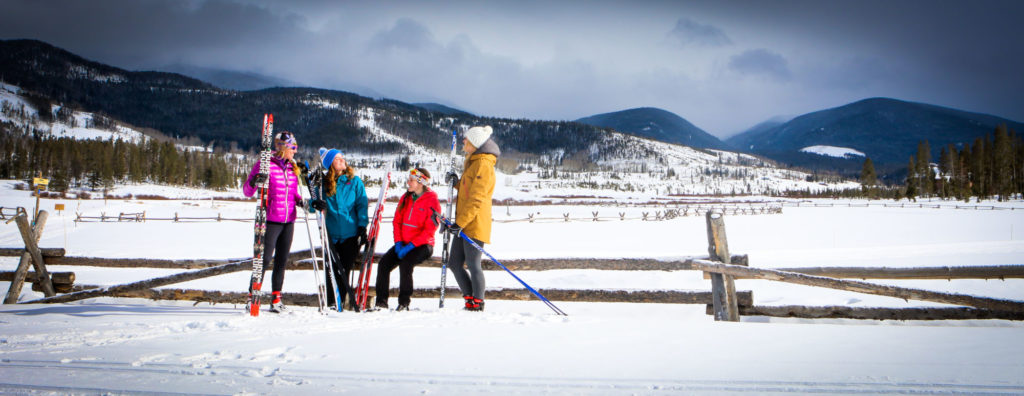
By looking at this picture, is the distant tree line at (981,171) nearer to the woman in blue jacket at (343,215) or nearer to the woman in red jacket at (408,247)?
the woman in red jacket at (408,247)

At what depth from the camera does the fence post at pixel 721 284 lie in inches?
207

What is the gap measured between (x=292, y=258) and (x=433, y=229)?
187 cm

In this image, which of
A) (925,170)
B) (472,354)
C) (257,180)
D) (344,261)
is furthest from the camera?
(925,170)

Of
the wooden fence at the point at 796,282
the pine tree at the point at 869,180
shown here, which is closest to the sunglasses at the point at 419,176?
the wooden fence at the point at 796,282

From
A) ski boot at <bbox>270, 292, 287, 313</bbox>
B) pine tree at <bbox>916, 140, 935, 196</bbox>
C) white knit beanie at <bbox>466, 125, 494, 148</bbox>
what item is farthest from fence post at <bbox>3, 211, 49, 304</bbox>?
pine tree at <bbox>916, 140, 935, 196</bbox>

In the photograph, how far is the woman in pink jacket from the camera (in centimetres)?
512

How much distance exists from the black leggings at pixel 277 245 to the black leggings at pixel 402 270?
39.1 inches

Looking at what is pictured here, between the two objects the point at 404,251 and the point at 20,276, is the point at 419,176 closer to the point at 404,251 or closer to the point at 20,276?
the point at 404,251

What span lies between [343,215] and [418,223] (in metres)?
0.82

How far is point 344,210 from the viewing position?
539 cm

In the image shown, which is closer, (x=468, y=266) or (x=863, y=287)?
(x=863, y=287)

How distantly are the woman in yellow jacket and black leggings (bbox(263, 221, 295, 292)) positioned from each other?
1.74 metres

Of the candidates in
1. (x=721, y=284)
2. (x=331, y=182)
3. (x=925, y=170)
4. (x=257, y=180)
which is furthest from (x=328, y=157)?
(x=925, y=170)

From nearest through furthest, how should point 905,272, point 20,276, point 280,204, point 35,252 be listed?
1. point 280,204
2. point 905,272
3. point 20,276
4. point 35,252
